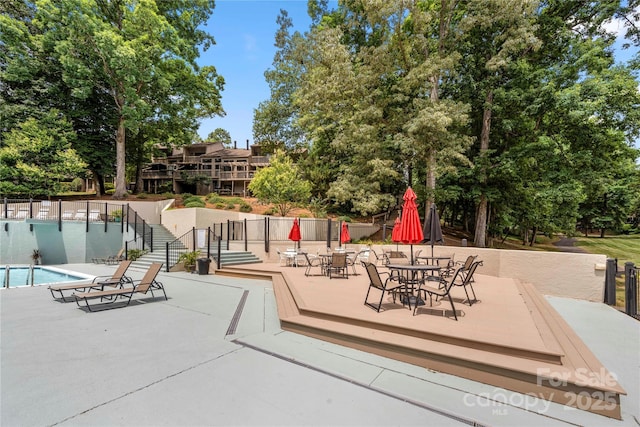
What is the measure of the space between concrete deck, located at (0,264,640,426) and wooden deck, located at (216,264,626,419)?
8 centimetres

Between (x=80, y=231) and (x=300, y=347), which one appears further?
(x=80, y=231)

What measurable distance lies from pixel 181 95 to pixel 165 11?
23.9 feet

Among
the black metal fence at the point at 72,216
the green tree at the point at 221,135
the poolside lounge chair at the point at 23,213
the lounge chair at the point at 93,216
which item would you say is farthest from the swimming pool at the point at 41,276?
the green tree at the point at 221,135

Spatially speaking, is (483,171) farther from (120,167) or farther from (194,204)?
(120,167)

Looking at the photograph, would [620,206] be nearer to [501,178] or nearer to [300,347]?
→ [501,178]

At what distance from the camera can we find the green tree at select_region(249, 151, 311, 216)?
21.4 metres

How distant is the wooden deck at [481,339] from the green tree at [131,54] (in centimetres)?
2413

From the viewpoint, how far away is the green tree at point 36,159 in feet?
68.4

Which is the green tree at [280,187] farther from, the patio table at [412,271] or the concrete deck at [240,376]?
the patio table at [412,271]

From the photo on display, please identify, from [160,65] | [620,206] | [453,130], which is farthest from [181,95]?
[620,206]

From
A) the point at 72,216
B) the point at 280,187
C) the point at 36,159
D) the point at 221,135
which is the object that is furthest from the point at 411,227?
the point at 221,135

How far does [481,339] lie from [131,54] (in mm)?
26479

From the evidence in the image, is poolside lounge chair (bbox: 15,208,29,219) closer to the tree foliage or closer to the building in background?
the tree foliage

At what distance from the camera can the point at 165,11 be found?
1046 inches
